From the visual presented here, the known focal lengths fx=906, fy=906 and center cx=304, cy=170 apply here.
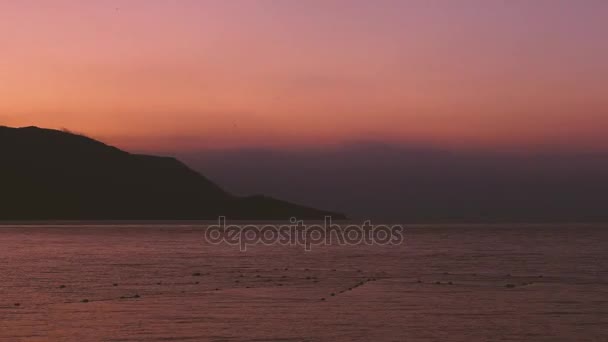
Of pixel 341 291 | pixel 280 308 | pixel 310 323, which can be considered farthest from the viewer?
pixel 341 291

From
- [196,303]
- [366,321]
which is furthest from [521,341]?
[196,303]

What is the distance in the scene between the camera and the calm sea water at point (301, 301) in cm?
3016

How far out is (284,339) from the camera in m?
28.5

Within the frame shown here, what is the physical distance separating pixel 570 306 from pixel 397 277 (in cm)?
1633

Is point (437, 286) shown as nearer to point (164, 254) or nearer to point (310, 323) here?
point (310, 323)

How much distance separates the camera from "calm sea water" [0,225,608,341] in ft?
98.9

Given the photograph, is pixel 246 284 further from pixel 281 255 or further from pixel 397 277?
pixel 281 255

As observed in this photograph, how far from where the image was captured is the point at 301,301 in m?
39.3

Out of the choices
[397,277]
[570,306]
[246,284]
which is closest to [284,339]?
[570,306]

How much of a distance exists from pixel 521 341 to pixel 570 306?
33.3 ft

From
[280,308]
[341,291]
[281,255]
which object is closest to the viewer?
[280,308]

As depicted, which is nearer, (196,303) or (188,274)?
(196,303)

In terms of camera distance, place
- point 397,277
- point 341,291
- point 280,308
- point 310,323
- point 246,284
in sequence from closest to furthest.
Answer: point 310,323 < point 280,308 < point 341,291 < point 246,284 < point 397,277

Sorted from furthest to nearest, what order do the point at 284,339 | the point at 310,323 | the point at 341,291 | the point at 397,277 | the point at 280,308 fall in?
the point at 397,277
the point at 341,291
the point at 280,308
the point at 310,323
the point at 284,339
